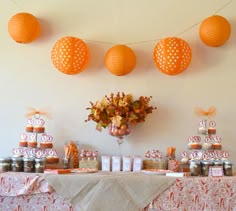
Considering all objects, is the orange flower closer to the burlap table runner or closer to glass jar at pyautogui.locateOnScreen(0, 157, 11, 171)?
the burlap table runner

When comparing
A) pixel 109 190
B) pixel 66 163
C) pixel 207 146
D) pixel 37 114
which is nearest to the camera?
pixel 109 190

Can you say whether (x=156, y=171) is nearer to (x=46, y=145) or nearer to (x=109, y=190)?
(x=109, y=190)

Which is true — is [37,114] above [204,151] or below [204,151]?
above

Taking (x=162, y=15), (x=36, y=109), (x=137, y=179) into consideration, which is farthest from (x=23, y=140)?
(x=162, y=15)

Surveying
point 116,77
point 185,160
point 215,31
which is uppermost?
point 215,31

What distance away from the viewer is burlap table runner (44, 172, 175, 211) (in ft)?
5.83

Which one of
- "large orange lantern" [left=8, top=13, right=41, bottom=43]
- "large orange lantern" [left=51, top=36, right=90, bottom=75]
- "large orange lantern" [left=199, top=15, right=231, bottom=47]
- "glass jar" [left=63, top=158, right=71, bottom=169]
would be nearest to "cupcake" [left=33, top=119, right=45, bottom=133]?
"glass jar" [left=63, top=158, right=71, bottom=169]

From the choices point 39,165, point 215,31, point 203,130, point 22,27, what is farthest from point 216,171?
point 22,27

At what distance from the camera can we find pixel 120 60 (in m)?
2.25

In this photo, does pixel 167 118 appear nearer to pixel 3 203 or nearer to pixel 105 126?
pixel 105 126

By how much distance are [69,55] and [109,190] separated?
2.89ft

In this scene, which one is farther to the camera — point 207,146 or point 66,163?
point 66,163

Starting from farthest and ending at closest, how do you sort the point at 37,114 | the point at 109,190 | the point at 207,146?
the point at 37,114, the point at 207,146, the point at 109,190

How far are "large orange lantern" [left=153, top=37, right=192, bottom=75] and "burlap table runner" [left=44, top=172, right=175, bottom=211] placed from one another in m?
0.70
